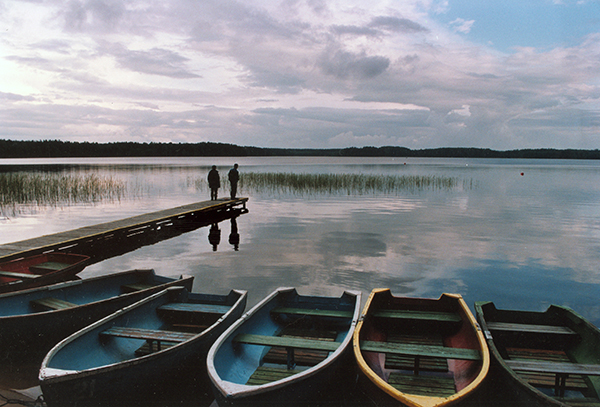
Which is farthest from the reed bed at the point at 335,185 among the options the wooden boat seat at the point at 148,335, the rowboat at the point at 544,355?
the wooden boat seat at the point at 148,335

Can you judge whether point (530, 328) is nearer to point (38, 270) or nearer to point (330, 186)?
point (38, 270)

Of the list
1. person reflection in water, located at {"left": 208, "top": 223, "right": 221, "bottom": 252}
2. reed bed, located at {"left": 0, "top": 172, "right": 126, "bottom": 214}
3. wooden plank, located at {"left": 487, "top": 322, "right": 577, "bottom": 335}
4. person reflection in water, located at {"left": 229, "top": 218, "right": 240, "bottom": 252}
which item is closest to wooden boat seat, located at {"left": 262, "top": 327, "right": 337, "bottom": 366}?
wooden plank, located at {"left": 487, "top": 322, "right": 577, "bottom": 335}

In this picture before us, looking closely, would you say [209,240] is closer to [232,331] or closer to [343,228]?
→ [343,228]

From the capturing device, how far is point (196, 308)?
6.55 meters

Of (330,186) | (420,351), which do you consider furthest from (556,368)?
(330,186)

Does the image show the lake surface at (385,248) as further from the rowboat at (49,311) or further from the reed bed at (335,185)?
the reed bed at (335,185)

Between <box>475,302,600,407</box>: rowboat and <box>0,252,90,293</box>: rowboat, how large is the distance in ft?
27.8

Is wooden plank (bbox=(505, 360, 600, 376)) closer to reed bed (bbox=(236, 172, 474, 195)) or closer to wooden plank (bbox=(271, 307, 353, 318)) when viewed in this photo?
wooden plank (bbox=(271, 307, 353, 318))

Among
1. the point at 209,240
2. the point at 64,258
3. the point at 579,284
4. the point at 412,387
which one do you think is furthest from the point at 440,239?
the point at 64,258

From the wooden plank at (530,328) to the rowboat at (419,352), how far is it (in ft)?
1.48

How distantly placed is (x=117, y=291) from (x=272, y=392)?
18.7 feet

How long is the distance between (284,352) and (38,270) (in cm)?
712

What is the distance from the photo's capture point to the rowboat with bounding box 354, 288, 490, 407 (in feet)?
13.3

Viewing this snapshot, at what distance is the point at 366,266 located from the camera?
12117 millimetres
